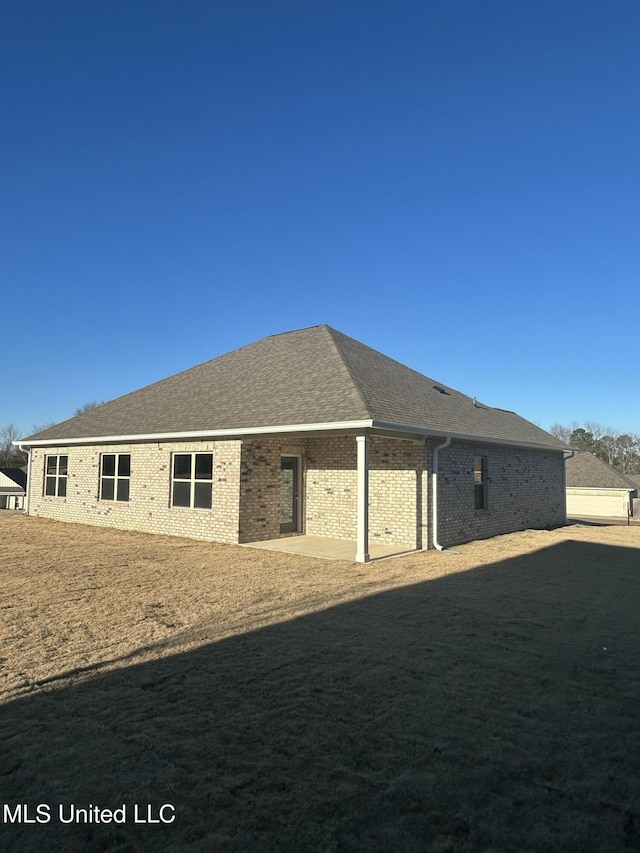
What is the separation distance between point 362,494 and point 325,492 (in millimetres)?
3770

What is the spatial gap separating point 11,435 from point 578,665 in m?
90.2

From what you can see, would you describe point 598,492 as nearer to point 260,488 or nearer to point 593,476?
point 593,476

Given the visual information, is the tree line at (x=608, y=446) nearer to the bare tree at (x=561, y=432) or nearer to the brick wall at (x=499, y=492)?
the bare tree at (x=561, y=432)

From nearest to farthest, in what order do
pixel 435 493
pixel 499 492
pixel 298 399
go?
pixel 435 493 → pixel 298 399 → pixel 499 492

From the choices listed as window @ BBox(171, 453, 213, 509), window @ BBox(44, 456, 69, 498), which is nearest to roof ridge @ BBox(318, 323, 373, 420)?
window @ BBox(171, 453, 213, 509)

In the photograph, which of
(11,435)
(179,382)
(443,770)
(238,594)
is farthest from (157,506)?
(11,435)

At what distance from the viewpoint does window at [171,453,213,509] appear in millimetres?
12938

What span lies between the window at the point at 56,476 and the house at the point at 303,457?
73mm

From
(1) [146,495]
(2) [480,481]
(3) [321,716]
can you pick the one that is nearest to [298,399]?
(1) [146,495]

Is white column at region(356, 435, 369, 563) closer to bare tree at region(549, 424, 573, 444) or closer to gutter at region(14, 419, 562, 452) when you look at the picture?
gutter at region(14, 419, 562, 452)

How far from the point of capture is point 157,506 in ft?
46.1

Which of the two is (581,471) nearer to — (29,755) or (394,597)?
(394,597)

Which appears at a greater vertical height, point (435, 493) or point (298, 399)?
point (298, 399)

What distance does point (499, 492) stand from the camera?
14.9 m
